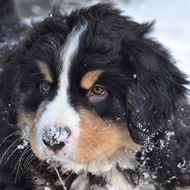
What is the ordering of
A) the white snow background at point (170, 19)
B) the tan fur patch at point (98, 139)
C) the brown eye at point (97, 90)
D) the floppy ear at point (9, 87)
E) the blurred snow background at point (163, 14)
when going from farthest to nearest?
the blurred snow background at point (163, 14)
the white snow background at point (170, 19)
the floppy ear at point (9, 87)
the brown eye at point (97, 90)
the tan fur patch at point (98, 139)

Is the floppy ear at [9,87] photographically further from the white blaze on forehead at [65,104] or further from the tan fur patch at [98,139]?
the tan fur patch at [98,139]

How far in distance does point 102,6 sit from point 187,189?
163 cm

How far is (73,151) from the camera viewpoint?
8.25ft

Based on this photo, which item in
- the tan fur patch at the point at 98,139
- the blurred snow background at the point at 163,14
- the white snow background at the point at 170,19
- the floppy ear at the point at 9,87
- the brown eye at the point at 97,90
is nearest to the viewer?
the tan fur patch at the point at 98,139

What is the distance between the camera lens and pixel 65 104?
8.47ft

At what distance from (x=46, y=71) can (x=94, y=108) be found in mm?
434

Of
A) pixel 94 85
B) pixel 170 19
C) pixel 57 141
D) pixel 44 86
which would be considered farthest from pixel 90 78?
pixel 170 19

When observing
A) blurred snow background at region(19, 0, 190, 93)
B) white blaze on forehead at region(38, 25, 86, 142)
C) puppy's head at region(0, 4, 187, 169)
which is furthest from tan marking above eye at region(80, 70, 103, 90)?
blurred snow background at region(19, 0, 190, 93)

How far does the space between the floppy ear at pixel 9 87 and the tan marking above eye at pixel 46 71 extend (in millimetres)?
349

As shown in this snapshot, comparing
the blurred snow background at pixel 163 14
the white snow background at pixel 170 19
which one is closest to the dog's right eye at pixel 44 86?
the white snow background at pixel 170 19

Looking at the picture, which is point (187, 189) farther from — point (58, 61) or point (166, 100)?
point (58, 61)

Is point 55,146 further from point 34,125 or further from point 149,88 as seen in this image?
point 149,88

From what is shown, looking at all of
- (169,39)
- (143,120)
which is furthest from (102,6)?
(169,39)

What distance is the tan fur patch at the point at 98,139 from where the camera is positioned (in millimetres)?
2546
